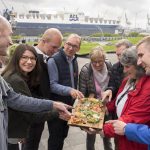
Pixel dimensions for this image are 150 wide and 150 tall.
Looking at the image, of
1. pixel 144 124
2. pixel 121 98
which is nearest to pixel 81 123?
pixel 121 98

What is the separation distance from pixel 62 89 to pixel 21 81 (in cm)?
79

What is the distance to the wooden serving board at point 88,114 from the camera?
2570 millimetres

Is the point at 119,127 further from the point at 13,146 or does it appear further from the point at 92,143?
the point at 92,143

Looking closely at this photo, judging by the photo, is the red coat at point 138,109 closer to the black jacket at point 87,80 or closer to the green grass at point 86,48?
the black jacket at point 87,80

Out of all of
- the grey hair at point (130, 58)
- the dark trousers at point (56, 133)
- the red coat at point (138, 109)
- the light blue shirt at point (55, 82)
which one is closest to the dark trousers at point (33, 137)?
the dark trousers at point (56, 133)

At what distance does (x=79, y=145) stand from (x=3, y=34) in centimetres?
287

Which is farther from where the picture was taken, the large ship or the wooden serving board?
the large ship

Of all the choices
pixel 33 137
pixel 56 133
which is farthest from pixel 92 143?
pixel 33 137

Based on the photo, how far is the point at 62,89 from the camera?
3.34 metres

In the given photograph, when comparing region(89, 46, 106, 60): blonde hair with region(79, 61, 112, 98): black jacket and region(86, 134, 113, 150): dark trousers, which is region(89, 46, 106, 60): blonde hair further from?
region(86, 134, 113, 150): dark trousers

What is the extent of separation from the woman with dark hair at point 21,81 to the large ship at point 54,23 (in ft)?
215

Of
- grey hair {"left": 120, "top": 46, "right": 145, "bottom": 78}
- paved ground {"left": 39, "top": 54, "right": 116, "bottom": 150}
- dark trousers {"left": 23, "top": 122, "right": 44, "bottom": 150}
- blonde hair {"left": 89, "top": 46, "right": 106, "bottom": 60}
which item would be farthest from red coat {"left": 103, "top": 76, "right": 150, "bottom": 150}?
paved ground {"left": 39, "top": 54, "right": 116, "bottom": 150}

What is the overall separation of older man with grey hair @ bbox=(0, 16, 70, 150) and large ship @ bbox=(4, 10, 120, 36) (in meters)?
65.8

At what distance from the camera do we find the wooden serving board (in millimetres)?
2570
